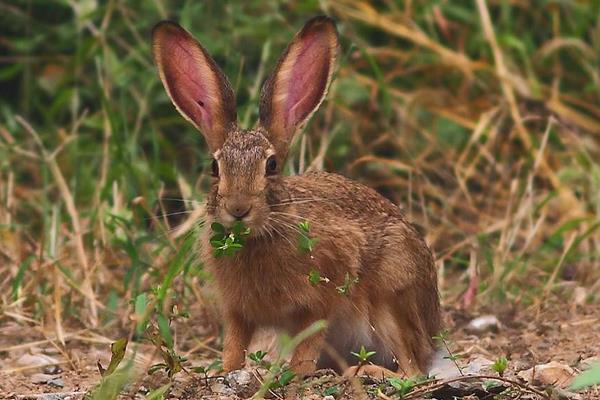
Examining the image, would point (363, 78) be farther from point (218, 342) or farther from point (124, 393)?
point (124, 393)

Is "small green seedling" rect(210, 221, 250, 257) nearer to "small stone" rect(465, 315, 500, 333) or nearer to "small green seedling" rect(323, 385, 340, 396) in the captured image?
"small green seedling" rect(323, 385, 340, 396)

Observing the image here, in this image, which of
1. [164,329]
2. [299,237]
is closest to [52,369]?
[164,329]

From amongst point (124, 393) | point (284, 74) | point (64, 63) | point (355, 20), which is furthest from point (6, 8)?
point (124, 393)

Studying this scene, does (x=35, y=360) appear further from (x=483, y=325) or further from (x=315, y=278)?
(x=483, y=325)

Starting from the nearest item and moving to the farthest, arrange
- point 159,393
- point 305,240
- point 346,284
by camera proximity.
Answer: point 159,393, point 346,284, point 305,240

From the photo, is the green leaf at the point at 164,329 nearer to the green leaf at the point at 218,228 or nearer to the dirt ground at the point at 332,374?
the dirt ground at the point at 332,374

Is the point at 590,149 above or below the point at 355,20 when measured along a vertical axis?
below
